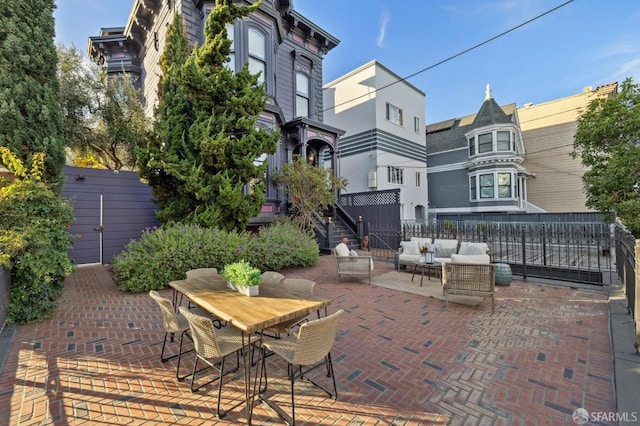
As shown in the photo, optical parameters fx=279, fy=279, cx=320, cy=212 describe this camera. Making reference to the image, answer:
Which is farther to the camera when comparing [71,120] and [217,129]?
Answer: [71,120]

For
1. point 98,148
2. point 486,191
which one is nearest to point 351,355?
point 98,148

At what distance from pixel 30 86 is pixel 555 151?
93.5ft

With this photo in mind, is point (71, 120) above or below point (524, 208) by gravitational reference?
above

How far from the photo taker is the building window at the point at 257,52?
38.9 feet

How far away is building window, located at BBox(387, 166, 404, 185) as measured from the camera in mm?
18922

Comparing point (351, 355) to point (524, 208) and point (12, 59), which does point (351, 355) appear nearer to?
point (12, 59)

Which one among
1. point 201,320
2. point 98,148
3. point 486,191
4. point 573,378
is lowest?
Result: point 573,378

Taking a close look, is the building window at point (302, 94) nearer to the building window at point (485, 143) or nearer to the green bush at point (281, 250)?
the green bush at point (281, 250)

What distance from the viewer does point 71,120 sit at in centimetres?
1085

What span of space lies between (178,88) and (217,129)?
6.64 feet

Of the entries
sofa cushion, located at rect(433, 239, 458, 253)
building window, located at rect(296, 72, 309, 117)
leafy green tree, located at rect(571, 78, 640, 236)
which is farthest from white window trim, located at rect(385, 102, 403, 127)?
sofa cushion, located at rect(433, 239, 458, 253)

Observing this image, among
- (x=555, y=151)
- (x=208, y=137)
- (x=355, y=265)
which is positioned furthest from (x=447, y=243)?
(x=555, y=151)

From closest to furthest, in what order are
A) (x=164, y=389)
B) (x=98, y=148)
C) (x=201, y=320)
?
(x=201, y=320) → (x=164, y=389) → (x=98, y=148)

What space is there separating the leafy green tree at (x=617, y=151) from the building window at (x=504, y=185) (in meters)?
10.8
